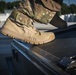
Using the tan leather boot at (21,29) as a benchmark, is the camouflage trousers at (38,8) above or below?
above

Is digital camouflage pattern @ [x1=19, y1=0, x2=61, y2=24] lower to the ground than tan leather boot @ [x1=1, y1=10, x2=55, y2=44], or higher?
A: higher

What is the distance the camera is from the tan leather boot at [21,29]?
8.17 feet

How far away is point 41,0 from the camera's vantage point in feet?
7.97

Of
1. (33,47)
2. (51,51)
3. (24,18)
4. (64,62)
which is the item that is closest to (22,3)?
(24,18)

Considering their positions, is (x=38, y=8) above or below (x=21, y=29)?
above

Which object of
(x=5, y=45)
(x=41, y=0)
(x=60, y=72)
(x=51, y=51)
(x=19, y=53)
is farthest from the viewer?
(x=5, y=45)

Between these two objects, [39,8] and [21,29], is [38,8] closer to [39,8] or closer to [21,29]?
[39,8]

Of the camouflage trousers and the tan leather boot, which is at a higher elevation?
the camouflage trousers

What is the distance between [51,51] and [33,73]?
7.3 inches

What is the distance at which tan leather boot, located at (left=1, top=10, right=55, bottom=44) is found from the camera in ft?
8.17

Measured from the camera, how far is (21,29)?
250cm

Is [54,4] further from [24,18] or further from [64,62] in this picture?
[64,62]

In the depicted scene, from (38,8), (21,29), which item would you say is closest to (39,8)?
(38,8)

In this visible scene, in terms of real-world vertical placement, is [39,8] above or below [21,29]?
above
